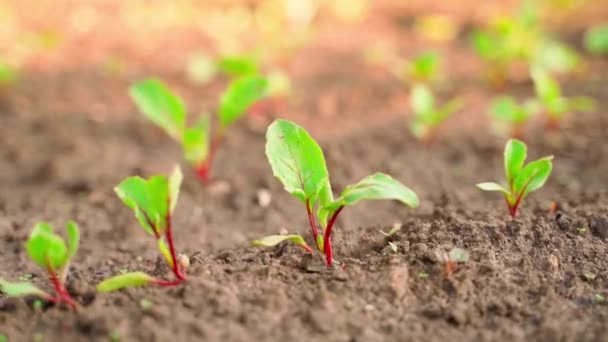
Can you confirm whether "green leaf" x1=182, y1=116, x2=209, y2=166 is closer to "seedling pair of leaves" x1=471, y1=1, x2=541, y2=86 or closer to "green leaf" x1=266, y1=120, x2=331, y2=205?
"green leaf" x1=266, y1=120, x2=331, y2=205

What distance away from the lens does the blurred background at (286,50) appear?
4.46 metres

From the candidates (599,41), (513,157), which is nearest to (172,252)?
(513,157)

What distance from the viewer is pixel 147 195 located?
1873mm

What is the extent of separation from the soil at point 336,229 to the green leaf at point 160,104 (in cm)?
32

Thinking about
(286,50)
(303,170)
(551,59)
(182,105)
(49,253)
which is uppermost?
(286,50)

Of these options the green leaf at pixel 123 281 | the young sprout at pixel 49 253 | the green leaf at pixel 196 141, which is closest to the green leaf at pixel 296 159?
the green leaf at pixel 123 281

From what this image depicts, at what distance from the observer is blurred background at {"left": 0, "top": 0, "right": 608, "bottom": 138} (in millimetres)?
4465

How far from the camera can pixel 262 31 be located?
579 centimetres

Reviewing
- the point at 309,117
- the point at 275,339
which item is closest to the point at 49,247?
the point at 275,339

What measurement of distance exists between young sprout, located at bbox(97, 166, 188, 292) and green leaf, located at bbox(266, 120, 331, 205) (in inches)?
11.7

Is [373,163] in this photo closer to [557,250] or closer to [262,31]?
[557,250]

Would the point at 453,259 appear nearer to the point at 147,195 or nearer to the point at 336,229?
the point at 336,229

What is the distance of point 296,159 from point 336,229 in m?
0.40

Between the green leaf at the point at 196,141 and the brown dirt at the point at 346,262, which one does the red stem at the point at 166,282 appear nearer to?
the brown dirt at the point at 346,262
